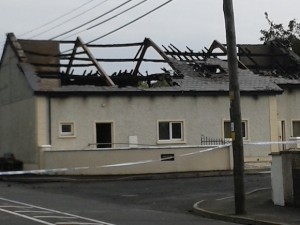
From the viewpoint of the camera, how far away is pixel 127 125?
3136 centimetres

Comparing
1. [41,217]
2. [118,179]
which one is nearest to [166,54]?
[118,179]

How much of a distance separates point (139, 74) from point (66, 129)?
6.14 meters

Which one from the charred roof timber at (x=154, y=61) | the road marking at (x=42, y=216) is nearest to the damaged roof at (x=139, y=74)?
the charred roof timber at (x=154, y=61)

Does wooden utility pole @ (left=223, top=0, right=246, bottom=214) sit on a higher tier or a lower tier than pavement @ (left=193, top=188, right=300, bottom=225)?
higher

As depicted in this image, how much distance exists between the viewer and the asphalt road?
1484 cm

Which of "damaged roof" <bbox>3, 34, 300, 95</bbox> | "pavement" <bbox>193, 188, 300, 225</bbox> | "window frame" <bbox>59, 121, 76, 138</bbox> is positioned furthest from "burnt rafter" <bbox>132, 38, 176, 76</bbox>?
"pavement" <bbox>193, 188, 300, 225</bbox>

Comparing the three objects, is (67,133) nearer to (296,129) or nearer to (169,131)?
(169,131)

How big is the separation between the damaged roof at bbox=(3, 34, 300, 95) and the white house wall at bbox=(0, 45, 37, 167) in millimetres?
938

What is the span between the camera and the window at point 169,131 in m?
32.0

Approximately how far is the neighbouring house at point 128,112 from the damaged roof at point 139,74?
0.05 metres

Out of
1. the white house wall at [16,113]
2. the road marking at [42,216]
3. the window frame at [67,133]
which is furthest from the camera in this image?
the white house wall at [16,113]

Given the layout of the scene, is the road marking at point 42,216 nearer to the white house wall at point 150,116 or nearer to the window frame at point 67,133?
the window frame at point 67,133

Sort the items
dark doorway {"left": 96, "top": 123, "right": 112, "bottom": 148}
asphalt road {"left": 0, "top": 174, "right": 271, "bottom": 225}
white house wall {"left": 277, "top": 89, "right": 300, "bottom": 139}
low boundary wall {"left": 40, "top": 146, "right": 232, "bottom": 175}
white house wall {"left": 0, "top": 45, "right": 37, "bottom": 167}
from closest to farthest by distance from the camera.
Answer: asphalt road {"left": 0, "top": 174, "right": 271, "bottom": 225} < low boundary wall {"left": 40, "top": 146, "right": 232, "bottom": 175} < white house wall {"left": 0, "top": 45, "right": 37, "bottom": 167} < dark doorway {"left": 96, "top": 123, "right": 112, "bottom": 148} < white house wall {"left": 277, "top": 89, "right": 300, "bottom": 139}

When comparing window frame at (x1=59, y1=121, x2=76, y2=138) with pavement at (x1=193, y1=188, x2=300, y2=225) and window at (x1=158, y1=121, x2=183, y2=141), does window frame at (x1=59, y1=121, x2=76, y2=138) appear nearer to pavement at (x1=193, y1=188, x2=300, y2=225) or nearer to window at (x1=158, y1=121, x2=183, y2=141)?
window at (x1=158, y1=121, x2=183, y2=141)
